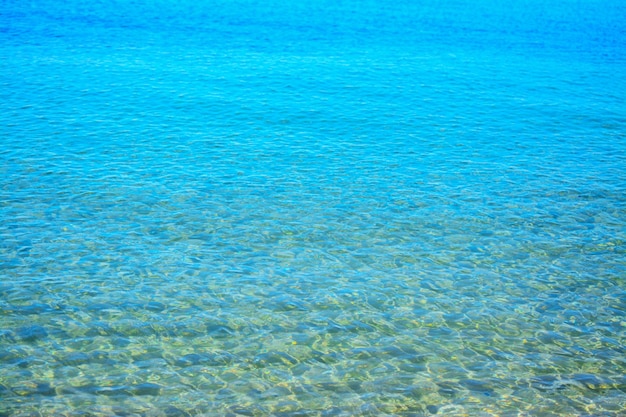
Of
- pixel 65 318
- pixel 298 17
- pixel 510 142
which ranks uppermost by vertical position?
pixel 298 17

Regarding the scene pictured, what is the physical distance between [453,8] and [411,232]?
1044 inches

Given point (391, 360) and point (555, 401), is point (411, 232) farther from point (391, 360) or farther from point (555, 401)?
point (555, 401)

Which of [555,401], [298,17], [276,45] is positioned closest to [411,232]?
[555,401]

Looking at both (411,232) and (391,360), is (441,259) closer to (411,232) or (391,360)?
(411,232)

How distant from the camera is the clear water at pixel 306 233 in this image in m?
7.93

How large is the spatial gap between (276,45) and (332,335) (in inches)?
729

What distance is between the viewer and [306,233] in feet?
38.3

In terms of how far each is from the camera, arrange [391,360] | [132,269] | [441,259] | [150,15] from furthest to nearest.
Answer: [150,15]
[441,259]
[132,269]
[391,360]

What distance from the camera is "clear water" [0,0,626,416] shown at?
26.0 ft

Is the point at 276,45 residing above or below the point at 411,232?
above

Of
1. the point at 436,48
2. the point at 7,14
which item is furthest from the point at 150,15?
the point at 436,48

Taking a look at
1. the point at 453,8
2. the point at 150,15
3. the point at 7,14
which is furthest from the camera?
the point at 453,8

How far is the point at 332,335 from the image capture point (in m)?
8.84

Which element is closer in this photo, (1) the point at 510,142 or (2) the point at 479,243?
(2) the point at 479,243
